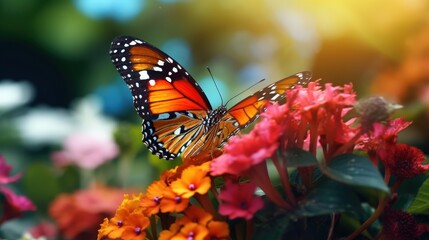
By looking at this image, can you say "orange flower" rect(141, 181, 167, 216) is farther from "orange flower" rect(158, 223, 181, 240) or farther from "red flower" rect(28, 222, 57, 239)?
"red flower" rect(28, 222, 57, 239)

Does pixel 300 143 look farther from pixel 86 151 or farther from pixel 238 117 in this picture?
pixel 86 151

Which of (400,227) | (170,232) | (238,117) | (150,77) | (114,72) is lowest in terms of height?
(400,227)

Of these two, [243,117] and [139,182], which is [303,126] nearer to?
[243,117]

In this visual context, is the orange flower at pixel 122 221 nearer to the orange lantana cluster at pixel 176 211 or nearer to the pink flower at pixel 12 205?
the orange lantana cluster at pixel 176 211

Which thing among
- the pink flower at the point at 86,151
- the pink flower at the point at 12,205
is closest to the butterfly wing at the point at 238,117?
the pink flower at the point at 12,205

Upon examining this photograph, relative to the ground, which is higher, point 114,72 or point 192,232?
point 114,72

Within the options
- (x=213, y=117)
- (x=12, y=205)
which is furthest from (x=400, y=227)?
(x=12, y=205)

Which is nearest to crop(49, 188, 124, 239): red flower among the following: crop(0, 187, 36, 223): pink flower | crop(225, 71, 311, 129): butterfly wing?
crop(0, 187, 36, 223): pink flower
